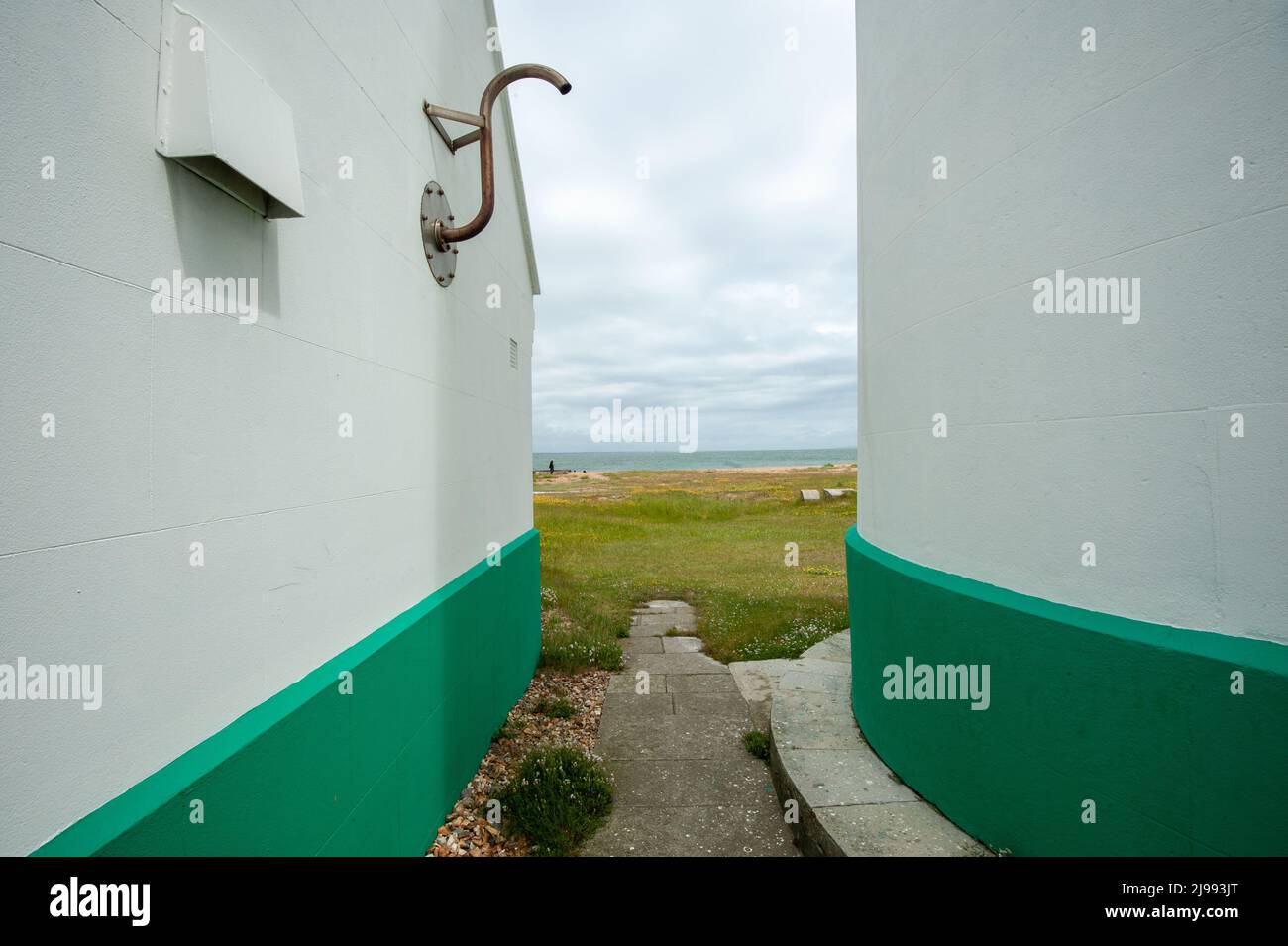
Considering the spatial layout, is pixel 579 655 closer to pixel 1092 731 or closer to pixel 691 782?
pixel 691 782

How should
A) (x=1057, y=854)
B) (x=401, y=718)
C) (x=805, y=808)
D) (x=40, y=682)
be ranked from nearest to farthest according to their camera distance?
(x=40, y=682)
(x=1057, y=854)
(x=401, y=718)
(x=805, y=808)

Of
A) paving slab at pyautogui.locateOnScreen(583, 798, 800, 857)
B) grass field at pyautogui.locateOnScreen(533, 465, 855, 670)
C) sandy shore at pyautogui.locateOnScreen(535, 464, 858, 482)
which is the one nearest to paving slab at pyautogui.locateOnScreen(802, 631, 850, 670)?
grass field at pyautogui.locateOnScreen(533, 465, 855, 670)

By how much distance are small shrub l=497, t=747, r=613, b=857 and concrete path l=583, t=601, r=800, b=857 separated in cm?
11

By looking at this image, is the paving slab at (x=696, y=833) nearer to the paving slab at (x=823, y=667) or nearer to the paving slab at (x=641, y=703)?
the paving slab at (x=641, y=703)

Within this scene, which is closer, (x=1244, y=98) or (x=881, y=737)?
(x=1244, y=98)

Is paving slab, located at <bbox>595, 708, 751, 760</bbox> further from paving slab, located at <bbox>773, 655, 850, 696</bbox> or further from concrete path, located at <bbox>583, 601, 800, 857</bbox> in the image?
paving slab, located at <bbox>773, 655, 850, 696</bbox>

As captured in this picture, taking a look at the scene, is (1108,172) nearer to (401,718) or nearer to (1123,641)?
(1123,641)

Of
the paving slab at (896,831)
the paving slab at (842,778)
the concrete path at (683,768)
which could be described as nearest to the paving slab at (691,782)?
the concrete path at (683,768)

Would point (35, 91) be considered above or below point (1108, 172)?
below

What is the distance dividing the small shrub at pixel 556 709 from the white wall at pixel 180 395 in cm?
260

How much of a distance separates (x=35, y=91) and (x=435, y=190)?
8.59 ft

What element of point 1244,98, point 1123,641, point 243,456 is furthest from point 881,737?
point 243,456

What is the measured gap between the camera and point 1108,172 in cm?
240

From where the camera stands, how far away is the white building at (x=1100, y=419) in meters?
2.04
